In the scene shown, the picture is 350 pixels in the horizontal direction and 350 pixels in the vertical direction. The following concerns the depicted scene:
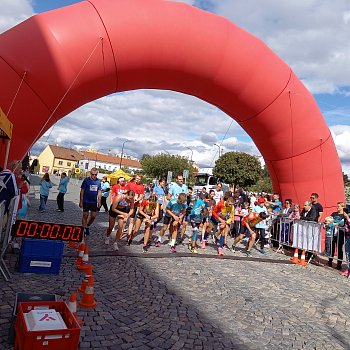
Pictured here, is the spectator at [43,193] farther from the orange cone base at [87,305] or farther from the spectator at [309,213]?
the orange cone base at [87,305]

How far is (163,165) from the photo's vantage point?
216 feet

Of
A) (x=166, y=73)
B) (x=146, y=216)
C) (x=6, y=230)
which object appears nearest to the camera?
(x=6, y=230)

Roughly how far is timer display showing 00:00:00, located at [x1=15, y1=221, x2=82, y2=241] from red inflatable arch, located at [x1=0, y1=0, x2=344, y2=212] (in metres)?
2.63

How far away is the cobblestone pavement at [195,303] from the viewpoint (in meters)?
3.69

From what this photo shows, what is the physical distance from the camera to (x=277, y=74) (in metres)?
8.41

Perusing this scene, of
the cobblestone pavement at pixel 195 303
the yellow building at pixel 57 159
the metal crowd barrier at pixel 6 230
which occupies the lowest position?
the cobblestone pavement at pixel 195 303

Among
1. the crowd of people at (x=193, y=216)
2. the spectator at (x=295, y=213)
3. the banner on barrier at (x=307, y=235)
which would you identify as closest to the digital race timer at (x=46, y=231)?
the crowd of people at (x=193, y=216)

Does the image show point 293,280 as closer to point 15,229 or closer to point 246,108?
point 246,108

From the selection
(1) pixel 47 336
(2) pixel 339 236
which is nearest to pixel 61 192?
(2) pixel 339 236

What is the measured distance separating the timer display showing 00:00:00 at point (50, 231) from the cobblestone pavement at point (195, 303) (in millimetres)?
583

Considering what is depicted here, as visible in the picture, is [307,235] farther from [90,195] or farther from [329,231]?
[90,195]

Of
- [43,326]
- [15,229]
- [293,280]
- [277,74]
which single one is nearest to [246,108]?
[277,74]

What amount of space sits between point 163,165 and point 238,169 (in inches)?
725

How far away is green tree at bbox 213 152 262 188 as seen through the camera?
168 feet
